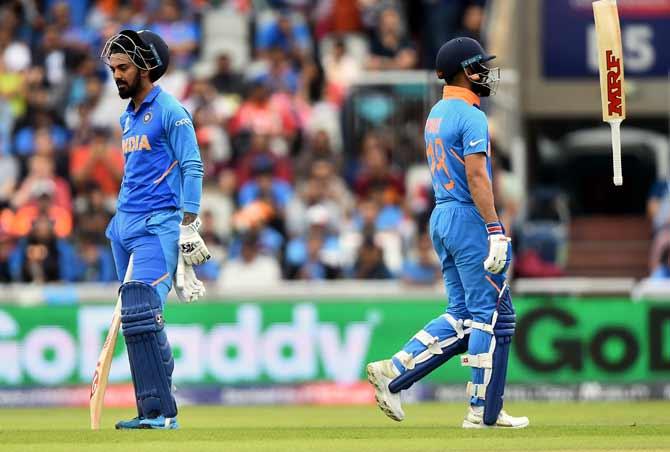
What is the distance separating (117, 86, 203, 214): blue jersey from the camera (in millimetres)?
10062

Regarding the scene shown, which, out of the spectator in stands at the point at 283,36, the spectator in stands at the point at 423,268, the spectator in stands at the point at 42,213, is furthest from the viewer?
the spectator in stands at the point at 283,36

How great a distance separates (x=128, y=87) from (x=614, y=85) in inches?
121

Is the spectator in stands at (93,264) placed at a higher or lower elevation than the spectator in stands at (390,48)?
lower

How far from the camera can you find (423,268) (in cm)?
1706

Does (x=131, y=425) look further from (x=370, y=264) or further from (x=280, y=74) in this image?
(x=280, y=74)

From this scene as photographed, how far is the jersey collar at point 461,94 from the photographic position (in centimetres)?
1017

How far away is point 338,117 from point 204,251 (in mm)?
10371

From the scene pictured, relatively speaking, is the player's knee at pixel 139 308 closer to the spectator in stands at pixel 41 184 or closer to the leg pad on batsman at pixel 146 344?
the leg pad on batsman at pixel 146 344

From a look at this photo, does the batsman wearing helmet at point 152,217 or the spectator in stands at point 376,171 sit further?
the spectator in stands at point 376,171

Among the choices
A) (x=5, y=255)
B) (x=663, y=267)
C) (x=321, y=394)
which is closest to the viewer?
(x=321, y=394)

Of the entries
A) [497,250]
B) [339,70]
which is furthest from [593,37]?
[497,250]

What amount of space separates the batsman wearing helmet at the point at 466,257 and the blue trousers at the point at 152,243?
1.42 m

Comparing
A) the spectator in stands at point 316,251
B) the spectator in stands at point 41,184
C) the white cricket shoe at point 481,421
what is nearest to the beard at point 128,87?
the white cricket shoe at point 481,421

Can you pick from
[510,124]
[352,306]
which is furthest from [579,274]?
[352,306]
